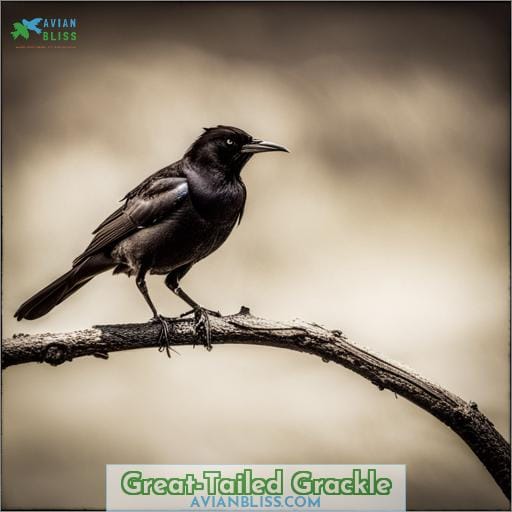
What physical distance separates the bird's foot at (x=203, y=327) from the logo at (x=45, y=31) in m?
2.19

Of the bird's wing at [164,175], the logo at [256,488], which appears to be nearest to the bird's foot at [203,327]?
the bird's wing at [164,175]

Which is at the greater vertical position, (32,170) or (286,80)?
(286,80)

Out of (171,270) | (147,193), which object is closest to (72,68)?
(147,193)

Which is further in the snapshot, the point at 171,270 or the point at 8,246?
the point at 8,246

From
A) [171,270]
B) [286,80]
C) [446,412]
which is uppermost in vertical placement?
[286,80]

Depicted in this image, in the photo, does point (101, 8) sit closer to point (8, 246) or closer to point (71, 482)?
point (8, 246)

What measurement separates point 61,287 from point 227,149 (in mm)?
1287

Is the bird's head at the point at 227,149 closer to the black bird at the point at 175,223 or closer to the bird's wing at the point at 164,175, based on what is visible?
the black bird at the point at 175,223

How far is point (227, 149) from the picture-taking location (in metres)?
4.01

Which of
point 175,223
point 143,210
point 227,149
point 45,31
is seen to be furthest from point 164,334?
point 45,31

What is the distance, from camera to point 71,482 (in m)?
4.53

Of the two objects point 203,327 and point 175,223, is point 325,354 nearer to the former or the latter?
point 203,327

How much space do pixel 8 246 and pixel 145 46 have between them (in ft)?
5.43

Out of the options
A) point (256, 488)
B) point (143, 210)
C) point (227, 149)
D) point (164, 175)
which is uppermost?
point (227, 149)
